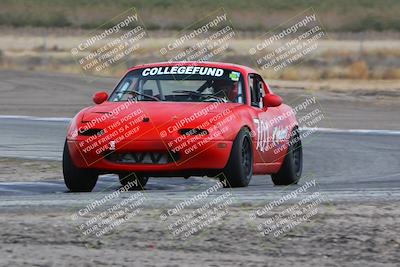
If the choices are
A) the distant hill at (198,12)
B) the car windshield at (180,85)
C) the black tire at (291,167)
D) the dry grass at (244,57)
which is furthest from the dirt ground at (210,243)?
the distant hill at (198,12)

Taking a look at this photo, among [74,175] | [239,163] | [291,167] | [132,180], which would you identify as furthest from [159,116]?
[291,167]

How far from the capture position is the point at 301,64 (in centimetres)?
4734

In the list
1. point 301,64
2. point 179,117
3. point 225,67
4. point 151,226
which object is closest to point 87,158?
point 179,117

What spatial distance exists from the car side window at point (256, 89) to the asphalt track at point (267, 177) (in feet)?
3.01

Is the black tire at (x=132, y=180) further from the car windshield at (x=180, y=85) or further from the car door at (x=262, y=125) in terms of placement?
the car door at (x=262, y=125)

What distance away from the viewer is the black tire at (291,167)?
507 inches

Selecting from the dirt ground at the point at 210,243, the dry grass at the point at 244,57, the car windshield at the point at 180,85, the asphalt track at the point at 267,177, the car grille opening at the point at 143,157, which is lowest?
the dry grass at the point at 244,57

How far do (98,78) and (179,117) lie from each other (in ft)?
Result: 77.9

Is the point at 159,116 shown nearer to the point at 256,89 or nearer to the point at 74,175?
the point at 74,175

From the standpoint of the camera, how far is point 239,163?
35.9 feet

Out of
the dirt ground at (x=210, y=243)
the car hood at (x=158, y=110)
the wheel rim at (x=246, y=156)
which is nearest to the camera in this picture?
the dirt ground at (x=210, y=243)

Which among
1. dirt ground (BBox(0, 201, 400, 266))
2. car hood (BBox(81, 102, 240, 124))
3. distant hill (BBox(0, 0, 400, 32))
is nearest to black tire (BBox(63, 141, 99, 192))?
car hood (BBox(81, 102, 240, 124))

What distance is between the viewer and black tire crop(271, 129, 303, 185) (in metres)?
12.9

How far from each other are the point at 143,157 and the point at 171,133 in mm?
362
